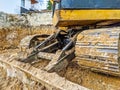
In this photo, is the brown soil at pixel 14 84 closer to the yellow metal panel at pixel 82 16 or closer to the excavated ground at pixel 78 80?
the excavated ground at pixel 78 80

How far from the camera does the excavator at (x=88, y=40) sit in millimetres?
3178

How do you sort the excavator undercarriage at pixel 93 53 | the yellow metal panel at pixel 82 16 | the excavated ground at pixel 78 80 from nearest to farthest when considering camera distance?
the excavator undercarriage at pixel 93 53 → the excavated ground at pixel 78 80 → the yellow metal panel at pixel 82 16

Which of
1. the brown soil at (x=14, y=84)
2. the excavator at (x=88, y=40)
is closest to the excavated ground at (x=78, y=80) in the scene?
the brown soil at (x=14, y=84)

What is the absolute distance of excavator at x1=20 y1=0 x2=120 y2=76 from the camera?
3.18m

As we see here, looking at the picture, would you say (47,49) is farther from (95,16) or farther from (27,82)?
(27,82)

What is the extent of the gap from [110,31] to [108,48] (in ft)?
0.88

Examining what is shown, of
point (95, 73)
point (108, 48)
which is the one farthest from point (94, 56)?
point (95, 73)

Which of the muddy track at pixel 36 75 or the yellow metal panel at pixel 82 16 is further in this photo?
the yellow metal panel at pixel 82 16

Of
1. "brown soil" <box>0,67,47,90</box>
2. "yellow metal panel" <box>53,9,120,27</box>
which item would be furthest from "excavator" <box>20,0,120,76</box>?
"brown soil" <box>0,67,47,90</box>

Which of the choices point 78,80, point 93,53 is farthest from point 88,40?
point 78,80

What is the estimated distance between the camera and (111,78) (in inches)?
141

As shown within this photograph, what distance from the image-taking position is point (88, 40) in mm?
3521

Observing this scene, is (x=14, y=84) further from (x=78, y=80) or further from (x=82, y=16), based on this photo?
(x=82, y=16)

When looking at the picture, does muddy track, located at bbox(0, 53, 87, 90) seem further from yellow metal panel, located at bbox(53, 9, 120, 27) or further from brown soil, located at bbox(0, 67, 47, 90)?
yellow metal panel, located at bbox(53, 9, 120, 27)
